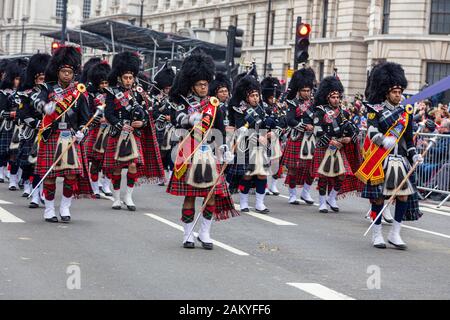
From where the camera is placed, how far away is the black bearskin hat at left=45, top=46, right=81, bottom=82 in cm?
1290

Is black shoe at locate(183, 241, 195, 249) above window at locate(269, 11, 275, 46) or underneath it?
underneath

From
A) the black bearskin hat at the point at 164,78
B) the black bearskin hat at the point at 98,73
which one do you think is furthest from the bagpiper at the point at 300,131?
the black bearskin hat at the point at 164,78

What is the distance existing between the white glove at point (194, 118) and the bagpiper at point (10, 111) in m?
6.60

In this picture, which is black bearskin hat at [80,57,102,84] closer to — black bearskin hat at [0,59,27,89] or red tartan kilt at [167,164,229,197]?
black bearskin hat at [0,59,27,89]

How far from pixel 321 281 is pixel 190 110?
2.77 m

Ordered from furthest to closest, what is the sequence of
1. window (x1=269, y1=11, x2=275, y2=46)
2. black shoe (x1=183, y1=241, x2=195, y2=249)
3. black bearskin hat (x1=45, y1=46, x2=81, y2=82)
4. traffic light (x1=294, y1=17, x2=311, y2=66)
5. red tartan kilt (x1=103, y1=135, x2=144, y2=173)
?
window (x1=269, y1=11, x2=275, y2=46) → traffic light (x1=294, y1=17, x2=311, y2=66) → red tartan kilt (x1=103, y1=135, x2=144, y2=173) → black bearskin hat (x1=45, y1=46, x2=81, y2=82) → black shoe (x1=183, y1=241, x2=195, y2=249)

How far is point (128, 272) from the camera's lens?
30.4 feet

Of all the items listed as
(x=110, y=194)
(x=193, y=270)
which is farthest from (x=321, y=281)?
(x=110, y=194)

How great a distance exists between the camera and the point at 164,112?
20.0 m

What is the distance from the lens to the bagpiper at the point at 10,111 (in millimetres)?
17453

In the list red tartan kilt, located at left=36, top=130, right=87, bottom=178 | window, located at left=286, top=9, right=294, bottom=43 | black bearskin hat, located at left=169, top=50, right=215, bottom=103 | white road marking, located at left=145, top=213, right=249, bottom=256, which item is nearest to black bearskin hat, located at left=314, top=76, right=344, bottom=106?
white road marking, located at left=145, top=213, right=249, bottom=256

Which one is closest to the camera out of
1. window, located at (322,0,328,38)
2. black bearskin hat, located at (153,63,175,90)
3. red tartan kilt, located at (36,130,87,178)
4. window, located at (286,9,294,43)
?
red tartan kilt, located at (36,130,87,178)

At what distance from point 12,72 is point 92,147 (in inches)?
94.8

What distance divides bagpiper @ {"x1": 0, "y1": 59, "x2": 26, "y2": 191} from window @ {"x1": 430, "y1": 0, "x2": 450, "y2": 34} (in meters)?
30.5
